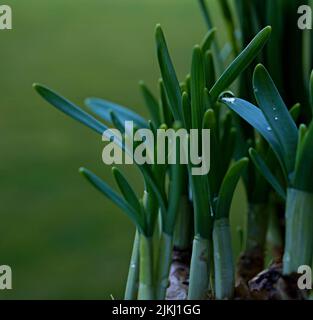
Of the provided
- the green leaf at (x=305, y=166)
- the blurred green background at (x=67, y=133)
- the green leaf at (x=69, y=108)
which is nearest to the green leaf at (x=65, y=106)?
the green leaf at (x=69, y=108)

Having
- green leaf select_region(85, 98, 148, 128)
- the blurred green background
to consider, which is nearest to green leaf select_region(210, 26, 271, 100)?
green leaf select_region(85, 98, 148, 128)

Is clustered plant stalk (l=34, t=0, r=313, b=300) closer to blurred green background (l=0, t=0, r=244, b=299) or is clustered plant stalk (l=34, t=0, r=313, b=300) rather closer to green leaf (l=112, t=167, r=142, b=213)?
green leaf (l=112, t=167, r=142, b=213)

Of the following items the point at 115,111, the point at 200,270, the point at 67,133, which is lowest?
the point at 200,270

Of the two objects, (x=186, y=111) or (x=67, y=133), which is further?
(x=67, y=133)

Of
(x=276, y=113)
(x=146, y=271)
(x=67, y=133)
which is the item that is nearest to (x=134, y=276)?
(x=146, y=271)

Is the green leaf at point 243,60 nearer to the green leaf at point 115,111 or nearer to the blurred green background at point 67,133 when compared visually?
the green leaf at point 115,111

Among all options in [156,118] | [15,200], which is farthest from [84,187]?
[156,118]

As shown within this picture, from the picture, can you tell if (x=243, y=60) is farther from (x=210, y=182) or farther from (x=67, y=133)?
(x=67, y=133)
